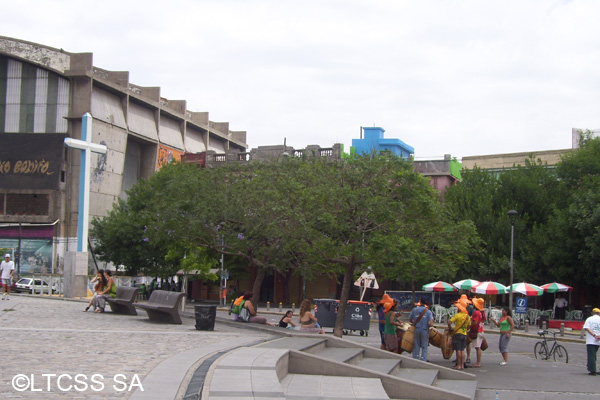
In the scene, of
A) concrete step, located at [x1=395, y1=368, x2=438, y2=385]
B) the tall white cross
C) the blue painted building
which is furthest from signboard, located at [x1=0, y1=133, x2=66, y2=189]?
concrete step, located at [x1=395, y1=368, x2=438, y2=385]

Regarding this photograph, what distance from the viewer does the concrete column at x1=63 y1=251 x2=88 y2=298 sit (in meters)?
29.3

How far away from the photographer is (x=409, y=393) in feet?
41.3

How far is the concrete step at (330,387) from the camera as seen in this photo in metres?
10.8

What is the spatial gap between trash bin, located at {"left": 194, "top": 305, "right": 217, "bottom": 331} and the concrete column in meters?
12.8

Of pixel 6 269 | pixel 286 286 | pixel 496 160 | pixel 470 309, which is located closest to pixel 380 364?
pixel 470 309

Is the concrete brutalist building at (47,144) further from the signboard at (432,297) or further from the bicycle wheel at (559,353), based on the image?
the bicycle wheel at (559,353)

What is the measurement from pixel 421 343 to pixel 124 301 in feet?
29.8

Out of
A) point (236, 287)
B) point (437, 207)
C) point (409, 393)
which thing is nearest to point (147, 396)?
point (409, 393)

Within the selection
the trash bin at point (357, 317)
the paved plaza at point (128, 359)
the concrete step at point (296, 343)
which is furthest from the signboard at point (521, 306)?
the concrete step at point (296, 343)

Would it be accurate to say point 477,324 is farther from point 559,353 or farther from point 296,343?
point 296,343

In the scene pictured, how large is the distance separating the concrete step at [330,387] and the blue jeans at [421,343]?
17.8 feet

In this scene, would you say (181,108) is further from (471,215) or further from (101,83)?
(471,215)

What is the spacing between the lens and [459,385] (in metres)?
15.1

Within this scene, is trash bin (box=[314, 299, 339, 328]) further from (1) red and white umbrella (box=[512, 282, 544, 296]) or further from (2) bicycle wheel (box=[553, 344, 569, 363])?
(1) red and white umbrella (box=[512, 282, 544, 296])
